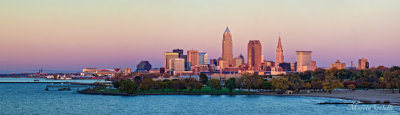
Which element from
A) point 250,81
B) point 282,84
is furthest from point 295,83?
point 250,81

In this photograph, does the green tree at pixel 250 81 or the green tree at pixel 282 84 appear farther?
the green tree at pixel 250 81

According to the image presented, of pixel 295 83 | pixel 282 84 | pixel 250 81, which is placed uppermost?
pixel 250 81

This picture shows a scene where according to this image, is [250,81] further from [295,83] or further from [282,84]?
[295,83]

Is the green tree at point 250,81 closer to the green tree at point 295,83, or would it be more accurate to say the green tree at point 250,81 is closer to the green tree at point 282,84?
the green tree at point 282,84

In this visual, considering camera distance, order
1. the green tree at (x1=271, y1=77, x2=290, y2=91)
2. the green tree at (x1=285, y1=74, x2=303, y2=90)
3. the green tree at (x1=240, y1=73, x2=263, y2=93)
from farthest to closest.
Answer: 1. the green tree at (x1=240, y1=73, x2=263, y2=93)
2. the green tree at (x1=285, y1=74, x2=303, y2=90)
3. the green tree at (x1=271, y1=77, x2=290, y2=91)

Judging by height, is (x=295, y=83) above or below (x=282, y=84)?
above

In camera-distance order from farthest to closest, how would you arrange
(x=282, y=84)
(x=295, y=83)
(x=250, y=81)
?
(x=250, y=81) → (x=295, y=83) → (x=282, y=84)

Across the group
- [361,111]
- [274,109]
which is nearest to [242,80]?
[274,109]

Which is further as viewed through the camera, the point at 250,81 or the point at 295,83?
the point at 250,81

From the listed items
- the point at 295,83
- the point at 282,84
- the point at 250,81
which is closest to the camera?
the point at 282,84

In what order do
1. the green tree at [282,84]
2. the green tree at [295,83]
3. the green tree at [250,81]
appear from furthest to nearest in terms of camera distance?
the green tree at [250,81]
the green tree at [295,83]
the green tree at [282,84]

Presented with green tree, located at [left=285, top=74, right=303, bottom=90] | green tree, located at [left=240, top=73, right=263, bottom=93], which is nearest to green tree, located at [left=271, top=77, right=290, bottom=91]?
green tree, located at [left=285, top=74, right=303, bottom=90]

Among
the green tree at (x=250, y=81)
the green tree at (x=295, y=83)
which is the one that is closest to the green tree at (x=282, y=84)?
the green tree at (x=295, y=83)

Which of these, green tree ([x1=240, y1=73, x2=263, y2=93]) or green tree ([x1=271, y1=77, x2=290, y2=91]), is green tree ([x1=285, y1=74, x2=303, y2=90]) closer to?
green tree ([x1=271, y1=77, x2=290, y2=91])
